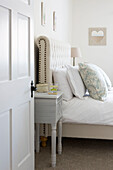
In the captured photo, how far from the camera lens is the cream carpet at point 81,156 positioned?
3152mm

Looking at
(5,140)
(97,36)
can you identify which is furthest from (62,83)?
(97,36)

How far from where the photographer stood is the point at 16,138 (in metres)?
2.40

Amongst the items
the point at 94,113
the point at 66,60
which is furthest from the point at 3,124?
the point at 66,60

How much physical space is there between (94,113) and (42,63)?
88cm

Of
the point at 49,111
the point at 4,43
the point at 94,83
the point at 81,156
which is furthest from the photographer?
the point at 94,83

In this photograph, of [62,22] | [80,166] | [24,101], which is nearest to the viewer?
[24,101]

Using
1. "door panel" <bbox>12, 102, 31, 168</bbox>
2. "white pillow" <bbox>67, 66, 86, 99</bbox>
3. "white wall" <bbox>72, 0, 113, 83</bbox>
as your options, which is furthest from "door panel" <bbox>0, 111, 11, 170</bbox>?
"white wall" <bbox>72, 0, 113, 83</bbox>

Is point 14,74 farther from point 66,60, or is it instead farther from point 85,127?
point 66,60

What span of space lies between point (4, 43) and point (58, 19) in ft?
11.2

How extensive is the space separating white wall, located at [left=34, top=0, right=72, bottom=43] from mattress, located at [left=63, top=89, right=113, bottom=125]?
1041 millimetres

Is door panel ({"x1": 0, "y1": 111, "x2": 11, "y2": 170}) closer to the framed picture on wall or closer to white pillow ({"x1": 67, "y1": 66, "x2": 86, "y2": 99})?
white pillow ({"x1": 67, "y1": 66, "x2": 86, "y2": 99})

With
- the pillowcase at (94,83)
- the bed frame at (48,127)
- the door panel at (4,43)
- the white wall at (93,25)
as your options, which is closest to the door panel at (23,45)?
the door panel at (4,43)

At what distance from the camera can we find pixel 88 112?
139 inches

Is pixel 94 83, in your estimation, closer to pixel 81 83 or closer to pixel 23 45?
pixel 81 83
